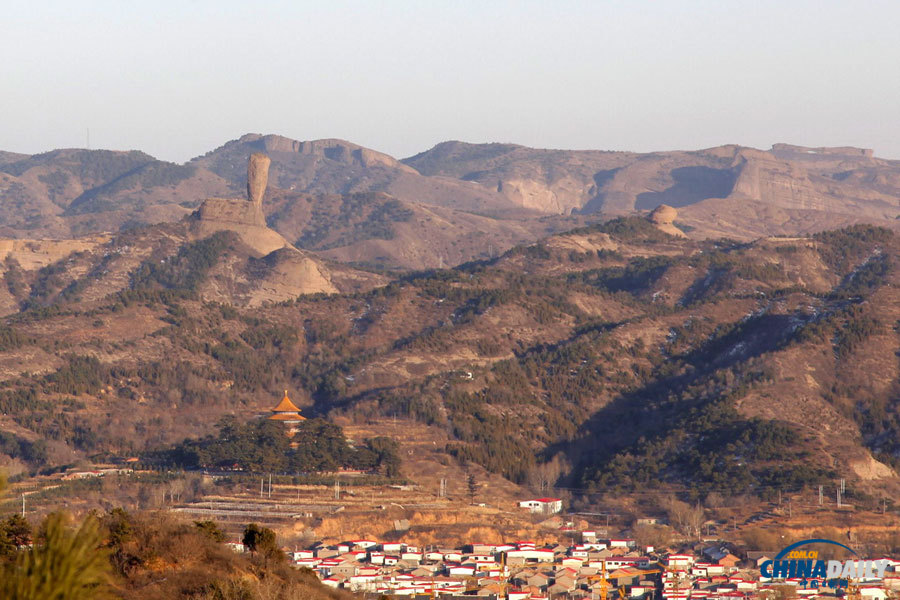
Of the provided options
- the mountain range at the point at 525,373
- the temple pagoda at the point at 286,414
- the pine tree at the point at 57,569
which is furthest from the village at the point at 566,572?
the pine tree at the point at 57,569

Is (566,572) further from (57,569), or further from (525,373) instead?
(57,569)

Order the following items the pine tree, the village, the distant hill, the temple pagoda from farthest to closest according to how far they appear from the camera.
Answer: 1. the temple pagoda
2. the distant hill
3. the village
4. the pine tree

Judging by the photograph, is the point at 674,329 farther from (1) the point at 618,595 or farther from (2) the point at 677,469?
(1) the point at 618,595

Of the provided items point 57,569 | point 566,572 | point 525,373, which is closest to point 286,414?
point 525,373

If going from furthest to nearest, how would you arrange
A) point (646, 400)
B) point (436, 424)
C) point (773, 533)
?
point (646, 400) → point (436, 424) → point (773, 533)

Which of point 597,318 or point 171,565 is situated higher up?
point 597,318

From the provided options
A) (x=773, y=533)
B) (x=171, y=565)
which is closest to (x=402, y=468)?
(x=773, y=533)

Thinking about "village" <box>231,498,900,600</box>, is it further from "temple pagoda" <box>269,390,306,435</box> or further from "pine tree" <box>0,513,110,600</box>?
"pine tree" <box>0,513,110,600</box>

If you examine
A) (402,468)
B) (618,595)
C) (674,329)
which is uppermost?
(674,329)

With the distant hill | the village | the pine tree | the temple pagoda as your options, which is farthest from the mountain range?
the pine tree

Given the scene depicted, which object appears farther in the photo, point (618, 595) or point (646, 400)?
point (646, 400)

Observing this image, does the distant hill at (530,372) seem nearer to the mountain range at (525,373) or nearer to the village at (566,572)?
the mountain range at (525,373)
